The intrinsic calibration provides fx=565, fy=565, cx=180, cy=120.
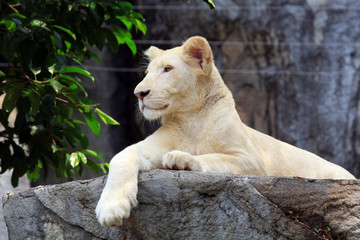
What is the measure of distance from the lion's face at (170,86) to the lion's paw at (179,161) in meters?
0.58

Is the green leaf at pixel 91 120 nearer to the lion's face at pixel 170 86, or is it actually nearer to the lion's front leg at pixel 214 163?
the lion's face at pixel 170 86

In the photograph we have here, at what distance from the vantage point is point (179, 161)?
3.29m

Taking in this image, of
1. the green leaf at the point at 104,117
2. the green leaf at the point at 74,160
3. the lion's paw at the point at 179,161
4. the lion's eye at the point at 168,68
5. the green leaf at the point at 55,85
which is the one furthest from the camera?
the green leaf at the point at 104,117

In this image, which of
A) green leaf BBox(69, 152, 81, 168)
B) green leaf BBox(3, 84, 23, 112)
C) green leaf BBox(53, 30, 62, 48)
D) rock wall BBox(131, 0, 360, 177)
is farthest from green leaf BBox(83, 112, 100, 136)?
rock wall BBox(131, 0, 360, 177)

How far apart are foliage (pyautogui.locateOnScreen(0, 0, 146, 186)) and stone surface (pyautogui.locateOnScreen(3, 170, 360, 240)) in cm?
95

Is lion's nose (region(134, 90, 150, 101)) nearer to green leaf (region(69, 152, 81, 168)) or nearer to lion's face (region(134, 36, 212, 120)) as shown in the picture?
lion's face (region(134, 36, 212, 120))

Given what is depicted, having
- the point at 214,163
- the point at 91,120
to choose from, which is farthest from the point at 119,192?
the point at 91,120

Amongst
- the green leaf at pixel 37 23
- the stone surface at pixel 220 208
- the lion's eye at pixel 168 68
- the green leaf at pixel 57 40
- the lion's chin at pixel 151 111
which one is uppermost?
the green leaf at pixel 37 23

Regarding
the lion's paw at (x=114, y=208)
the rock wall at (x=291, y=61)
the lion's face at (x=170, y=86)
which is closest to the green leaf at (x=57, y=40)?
the lion's face at (x=170, y=86)

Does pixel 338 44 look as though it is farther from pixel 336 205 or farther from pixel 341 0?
pixel 336 205

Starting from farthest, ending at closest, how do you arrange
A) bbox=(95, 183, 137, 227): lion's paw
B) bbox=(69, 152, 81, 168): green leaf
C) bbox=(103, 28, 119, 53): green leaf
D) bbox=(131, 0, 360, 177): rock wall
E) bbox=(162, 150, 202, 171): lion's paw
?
bbox=(131, 0, 360, 177): rock wall < bbox=(103, 28, 119, 53): green leaf < bbox=(69, 152, 81, 168): green leaf < bbox=(162, 150, 202, 171): lion's paw < bbox=(95, 183, 137, 227): lion's paw

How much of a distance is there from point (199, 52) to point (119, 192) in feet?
4.39

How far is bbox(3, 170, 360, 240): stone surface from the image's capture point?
2.99 metres

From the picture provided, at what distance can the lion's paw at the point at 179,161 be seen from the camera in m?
3.29
